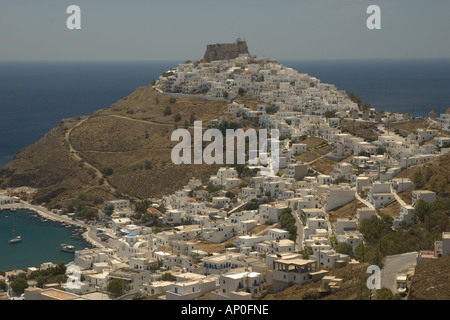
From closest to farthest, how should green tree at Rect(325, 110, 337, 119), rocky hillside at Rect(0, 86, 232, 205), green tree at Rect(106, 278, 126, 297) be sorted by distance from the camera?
green tree at Rect(106, 278, 126, 297) < rocky hillside at Rect(0, 86, 232, 205) < green tree at Rect(325, 110, 337, 119)

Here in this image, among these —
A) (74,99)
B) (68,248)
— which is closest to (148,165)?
(68,248)

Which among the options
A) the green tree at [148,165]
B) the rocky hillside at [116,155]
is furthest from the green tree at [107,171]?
the green tree at [148,165]

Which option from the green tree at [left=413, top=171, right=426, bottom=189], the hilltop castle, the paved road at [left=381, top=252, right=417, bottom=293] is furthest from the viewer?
the hilltop castle

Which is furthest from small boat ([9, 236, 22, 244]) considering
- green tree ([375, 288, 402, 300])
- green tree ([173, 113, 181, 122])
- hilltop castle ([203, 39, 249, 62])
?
hilltop castle ([203, 39, 249, 62])

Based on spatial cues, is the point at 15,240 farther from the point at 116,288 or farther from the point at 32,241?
the point at 116,288

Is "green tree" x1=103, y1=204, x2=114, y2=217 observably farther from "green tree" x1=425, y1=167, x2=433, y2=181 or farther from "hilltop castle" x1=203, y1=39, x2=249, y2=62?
"hilltop castle" x1=203, y1=39, x2=249, y2=62
